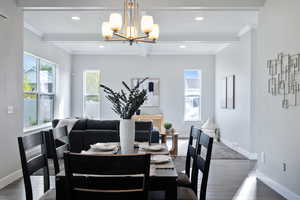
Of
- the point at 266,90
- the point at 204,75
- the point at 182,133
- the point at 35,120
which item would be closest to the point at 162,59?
the point at 204,75

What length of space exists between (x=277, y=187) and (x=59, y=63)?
6547 mm

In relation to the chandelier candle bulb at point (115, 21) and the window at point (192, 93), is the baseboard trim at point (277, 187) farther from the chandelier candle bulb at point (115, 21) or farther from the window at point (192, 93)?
the window at point (192, 93)

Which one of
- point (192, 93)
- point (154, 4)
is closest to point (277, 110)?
point (154, 4)

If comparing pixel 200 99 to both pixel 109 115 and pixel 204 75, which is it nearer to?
pixel 204 75

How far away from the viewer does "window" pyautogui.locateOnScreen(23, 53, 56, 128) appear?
6.13 metres

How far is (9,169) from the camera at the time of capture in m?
4.02

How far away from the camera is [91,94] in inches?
359

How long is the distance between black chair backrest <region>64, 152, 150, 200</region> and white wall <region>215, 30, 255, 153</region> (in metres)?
5.02

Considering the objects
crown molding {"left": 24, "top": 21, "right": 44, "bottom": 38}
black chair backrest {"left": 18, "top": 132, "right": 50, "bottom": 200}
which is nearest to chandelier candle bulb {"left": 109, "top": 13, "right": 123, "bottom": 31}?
black chair backrest {"left": 18, "top": 132, "right": 50, "bottom": 200}

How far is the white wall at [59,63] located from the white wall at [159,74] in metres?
0.36

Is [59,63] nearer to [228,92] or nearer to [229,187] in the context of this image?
[228,92]

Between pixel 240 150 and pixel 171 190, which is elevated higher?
pixel 171 190

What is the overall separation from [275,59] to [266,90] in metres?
0.51

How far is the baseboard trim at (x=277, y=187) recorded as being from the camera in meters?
3.24
